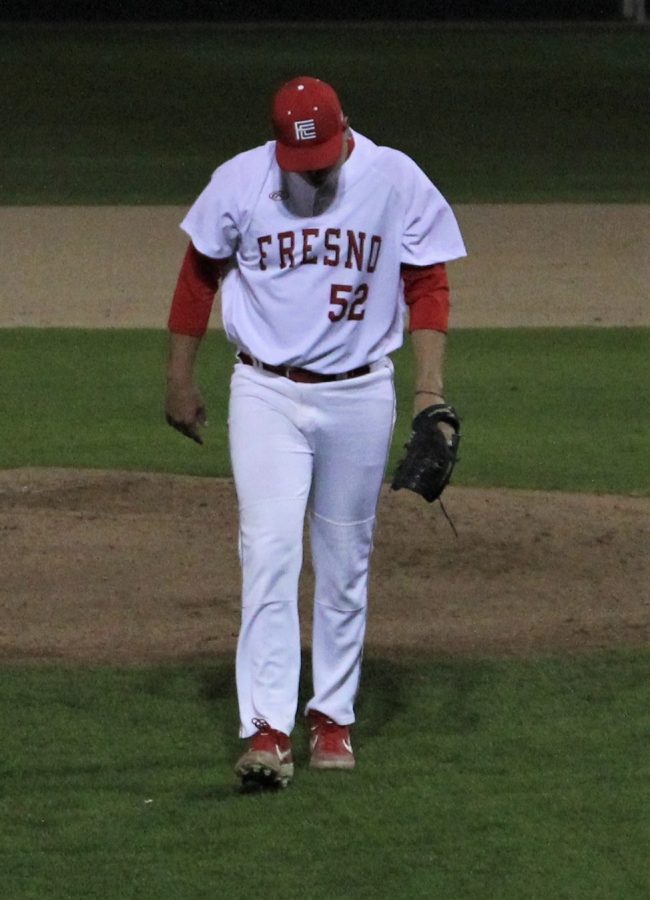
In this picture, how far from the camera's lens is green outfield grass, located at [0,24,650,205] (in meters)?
19.7

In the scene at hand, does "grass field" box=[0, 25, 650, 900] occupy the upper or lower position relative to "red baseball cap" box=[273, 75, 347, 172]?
lower

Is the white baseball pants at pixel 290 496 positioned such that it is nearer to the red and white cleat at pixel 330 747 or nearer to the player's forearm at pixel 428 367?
the player's forearm at pixel 428 367

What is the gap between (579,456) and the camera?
8.78 meters

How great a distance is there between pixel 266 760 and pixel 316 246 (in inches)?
50.2

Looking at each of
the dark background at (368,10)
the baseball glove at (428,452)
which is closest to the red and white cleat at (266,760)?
the baseball glove at (428,452)

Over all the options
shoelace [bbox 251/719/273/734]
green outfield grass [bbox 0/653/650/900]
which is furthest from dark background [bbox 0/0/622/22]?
shoelace [bbox 251/719/273/734]

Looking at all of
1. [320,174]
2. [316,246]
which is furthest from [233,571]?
[320,174]

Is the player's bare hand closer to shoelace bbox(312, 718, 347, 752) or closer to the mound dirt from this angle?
shoelace bbox(312, 718, 347, 752)

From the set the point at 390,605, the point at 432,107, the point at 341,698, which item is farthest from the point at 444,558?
the point at 432,107

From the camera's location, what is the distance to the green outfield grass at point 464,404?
8602 millimetres

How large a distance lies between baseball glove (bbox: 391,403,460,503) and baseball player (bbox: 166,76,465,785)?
0.18ft

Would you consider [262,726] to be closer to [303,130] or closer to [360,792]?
[360,792]

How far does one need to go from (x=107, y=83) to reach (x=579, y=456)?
2021cm

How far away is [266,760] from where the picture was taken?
4527mm
